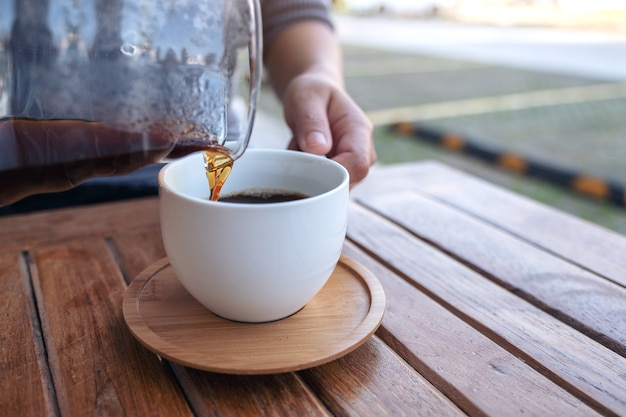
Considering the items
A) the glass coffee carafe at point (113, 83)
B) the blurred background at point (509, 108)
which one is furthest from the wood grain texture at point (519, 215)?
the blurred background at point (509, 108)

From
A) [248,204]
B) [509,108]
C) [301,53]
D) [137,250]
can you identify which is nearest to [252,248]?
[248,204]

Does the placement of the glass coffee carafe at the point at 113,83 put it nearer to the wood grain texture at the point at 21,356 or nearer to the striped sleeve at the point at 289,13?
the wood grain texture at the point at 21,356

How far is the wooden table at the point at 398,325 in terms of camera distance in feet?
1.45

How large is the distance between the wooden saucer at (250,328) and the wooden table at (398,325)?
0.05 ft

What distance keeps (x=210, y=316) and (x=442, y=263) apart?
0.87 ft

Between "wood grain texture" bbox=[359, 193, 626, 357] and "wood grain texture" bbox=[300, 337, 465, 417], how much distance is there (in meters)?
0.18

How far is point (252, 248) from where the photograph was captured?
1.56 feet

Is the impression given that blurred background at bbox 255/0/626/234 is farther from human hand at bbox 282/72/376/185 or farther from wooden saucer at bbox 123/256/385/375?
wooden saucer at bbox 123/256/385/375

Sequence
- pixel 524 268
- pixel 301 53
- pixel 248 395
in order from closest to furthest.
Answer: pixel 248 395 → pixel 524 268 → pixel 301 53

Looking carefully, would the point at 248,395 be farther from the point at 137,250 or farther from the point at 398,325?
the point at 137,250

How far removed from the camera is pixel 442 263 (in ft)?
2.19

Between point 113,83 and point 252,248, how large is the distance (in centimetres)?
18

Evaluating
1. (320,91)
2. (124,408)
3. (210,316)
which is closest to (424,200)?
(320,91)

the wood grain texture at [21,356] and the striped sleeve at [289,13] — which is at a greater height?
the striped sleeve at [289,13]
